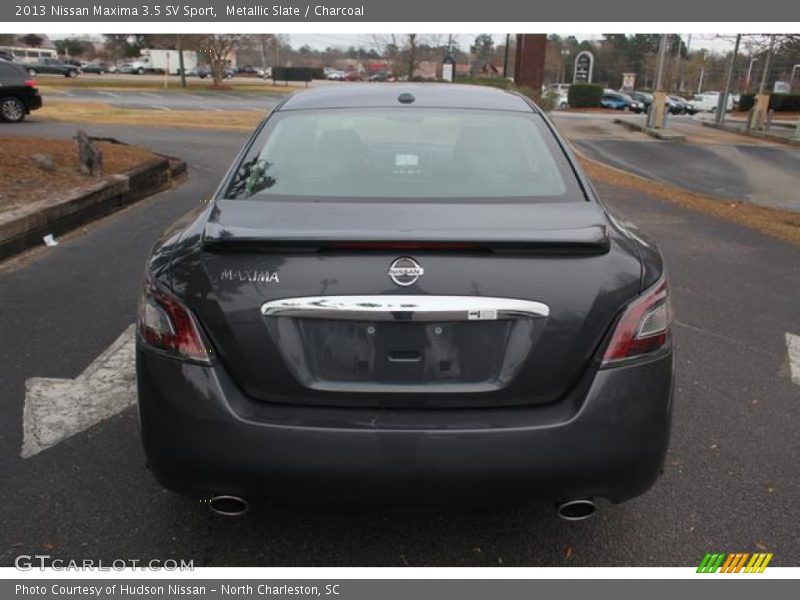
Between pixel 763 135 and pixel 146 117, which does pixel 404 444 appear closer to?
pixel 146 117

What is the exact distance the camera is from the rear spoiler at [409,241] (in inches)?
86.5

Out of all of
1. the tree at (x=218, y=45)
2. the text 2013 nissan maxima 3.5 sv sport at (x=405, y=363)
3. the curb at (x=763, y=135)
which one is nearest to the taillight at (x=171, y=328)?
the text 2013 nissan maxima 3.5 sv sport at (x=405, y=363)

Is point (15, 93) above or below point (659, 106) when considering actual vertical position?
above

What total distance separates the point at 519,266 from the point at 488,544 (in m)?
1.14

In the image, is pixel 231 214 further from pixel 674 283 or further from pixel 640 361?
pixel 674 283

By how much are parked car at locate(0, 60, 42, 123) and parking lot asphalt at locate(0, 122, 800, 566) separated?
16.6 metres

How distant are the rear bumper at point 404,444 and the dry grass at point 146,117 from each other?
19.4m

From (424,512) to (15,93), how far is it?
68.0ft

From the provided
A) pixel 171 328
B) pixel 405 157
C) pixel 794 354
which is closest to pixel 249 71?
pixel 794 354

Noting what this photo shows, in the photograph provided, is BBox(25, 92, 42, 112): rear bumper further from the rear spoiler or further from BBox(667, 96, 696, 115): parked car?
BBox(667, 96, 696, 115): parked car

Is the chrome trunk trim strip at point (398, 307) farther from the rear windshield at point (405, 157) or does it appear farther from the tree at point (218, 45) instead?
the tree at point (218, 45)

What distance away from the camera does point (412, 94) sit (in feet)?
11.6

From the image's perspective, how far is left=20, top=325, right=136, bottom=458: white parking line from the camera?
3.38 m

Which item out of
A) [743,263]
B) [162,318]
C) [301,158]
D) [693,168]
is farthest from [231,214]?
[693,168]
